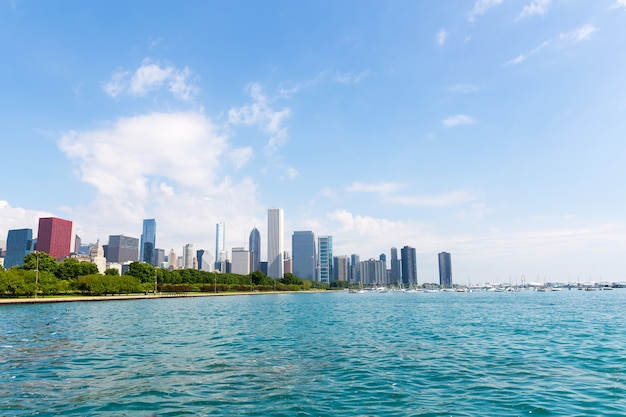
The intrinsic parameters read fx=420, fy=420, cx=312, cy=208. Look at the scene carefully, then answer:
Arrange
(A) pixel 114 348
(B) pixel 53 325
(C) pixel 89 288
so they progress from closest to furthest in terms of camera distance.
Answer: (A) pixel 114 348 < (B) pixel 53 325 < (C) pixel 89 288

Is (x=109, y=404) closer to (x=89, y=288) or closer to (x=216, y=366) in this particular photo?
(x=216, y=366)

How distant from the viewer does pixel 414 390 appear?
22.5 meters

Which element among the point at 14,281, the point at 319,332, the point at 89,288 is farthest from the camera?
the point at 89,288

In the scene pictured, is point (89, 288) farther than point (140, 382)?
Yes

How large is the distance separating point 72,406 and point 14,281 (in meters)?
120

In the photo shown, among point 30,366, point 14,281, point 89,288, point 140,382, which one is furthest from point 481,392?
point 89,288

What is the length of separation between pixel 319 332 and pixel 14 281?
106 metres

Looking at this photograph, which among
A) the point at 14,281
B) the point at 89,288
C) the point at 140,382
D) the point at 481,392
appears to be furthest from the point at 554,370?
the point at 89,288

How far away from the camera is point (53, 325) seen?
55906 mm

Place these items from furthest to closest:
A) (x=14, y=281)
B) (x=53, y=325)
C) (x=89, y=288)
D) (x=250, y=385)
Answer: (x=89, y=288) < (x=14, y=281) < (x=53, y=325) < (x=250, y=385)

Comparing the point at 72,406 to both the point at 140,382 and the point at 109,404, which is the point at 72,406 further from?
the point at 140,382

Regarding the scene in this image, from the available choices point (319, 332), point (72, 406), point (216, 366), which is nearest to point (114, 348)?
point (216, 366)

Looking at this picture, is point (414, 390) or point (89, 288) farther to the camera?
point (89, 288)

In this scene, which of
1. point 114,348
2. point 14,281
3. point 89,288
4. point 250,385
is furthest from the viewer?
point 89,288
